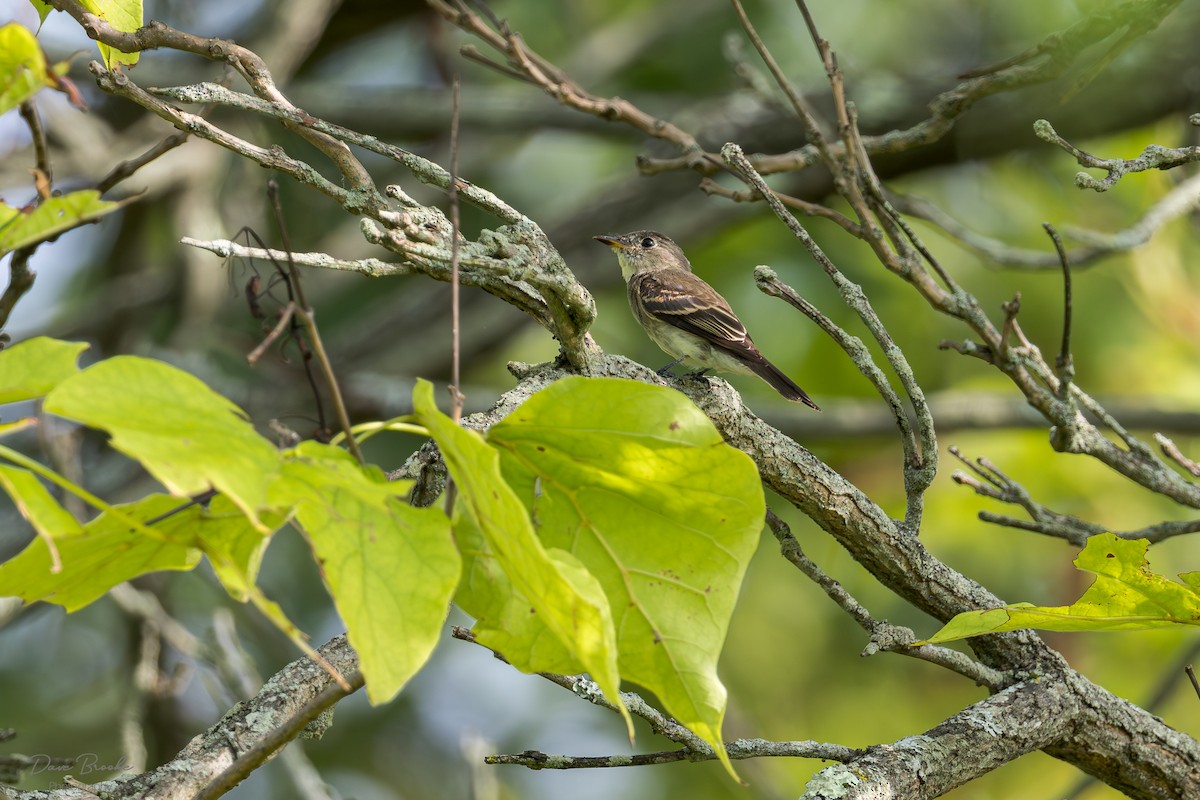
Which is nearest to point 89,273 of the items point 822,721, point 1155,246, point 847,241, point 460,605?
point 847,241

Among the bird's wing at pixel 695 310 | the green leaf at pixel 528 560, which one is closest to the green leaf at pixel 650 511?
the green leaf at pixel 528 560

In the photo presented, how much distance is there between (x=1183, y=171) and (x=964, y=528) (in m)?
2.07

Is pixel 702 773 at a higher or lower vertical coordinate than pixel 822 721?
lower

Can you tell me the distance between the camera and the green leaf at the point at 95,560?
1.40 metres

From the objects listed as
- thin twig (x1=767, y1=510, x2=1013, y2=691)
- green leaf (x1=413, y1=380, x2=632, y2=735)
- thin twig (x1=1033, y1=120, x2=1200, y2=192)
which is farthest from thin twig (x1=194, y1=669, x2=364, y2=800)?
thin twig (x1=1033, y1=120, x2=1200, y2=192)

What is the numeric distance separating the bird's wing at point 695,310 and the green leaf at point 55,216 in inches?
147

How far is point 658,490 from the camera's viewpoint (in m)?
1.59

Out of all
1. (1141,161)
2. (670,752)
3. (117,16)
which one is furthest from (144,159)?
(1141,161)

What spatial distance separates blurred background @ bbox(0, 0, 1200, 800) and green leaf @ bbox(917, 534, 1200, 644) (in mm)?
3345

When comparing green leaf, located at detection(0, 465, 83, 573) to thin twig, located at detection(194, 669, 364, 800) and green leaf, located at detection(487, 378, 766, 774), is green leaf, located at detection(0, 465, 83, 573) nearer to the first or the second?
thin twig, located at detection(194, 669, 364, 800)

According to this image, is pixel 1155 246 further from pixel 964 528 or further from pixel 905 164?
pixel 964 528

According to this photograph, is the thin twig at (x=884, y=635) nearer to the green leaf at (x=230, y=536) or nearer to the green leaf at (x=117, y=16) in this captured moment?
the green leaf at (x=230, y=536)

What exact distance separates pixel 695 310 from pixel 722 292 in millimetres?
2542

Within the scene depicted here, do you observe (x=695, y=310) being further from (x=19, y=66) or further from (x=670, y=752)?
(x=19, y=66)
